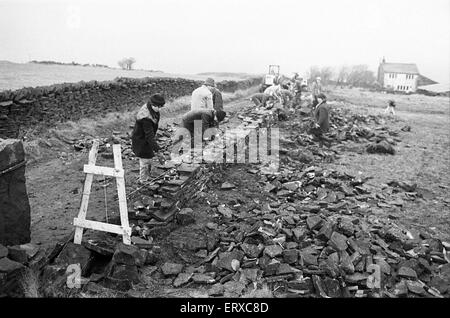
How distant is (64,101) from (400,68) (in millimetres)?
83888

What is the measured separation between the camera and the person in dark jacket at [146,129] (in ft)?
22.4

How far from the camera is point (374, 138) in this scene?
596 inches

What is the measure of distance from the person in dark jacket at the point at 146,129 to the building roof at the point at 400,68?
84086 mm

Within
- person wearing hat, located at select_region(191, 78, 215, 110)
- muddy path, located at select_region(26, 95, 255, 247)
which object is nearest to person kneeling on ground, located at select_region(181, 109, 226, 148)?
person wearing hat, located at select_region(191, 78, 215, 110)

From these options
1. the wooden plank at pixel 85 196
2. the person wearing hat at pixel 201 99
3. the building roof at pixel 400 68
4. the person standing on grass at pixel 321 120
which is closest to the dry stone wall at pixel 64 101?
the person wearing hat at pixel 201 99

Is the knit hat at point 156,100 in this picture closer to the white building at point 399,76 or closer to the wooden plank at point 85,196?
the wooden plank at point 85,196

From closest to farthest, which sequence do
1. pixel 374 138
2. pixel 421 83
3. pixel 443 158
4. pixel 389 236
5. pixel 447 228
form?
pixel 389 236
pixel 447 228
pixel 443 158
pixel 374 138
pixel 421 83

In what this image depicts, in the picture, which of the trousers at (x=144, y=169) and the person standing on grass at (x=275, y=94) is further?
the person standing on grass at (x=275, y=94)

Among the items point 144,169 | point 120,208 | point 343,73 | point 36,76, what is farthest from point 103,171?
point 343,73

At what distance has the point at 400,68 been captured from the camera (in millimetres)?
81500

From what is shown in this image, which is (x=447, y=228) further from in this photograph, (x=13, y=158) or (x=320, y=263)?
(x=13, y=158)

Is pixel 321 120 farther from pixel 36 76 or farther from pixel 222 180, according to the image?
pixel 36 76
